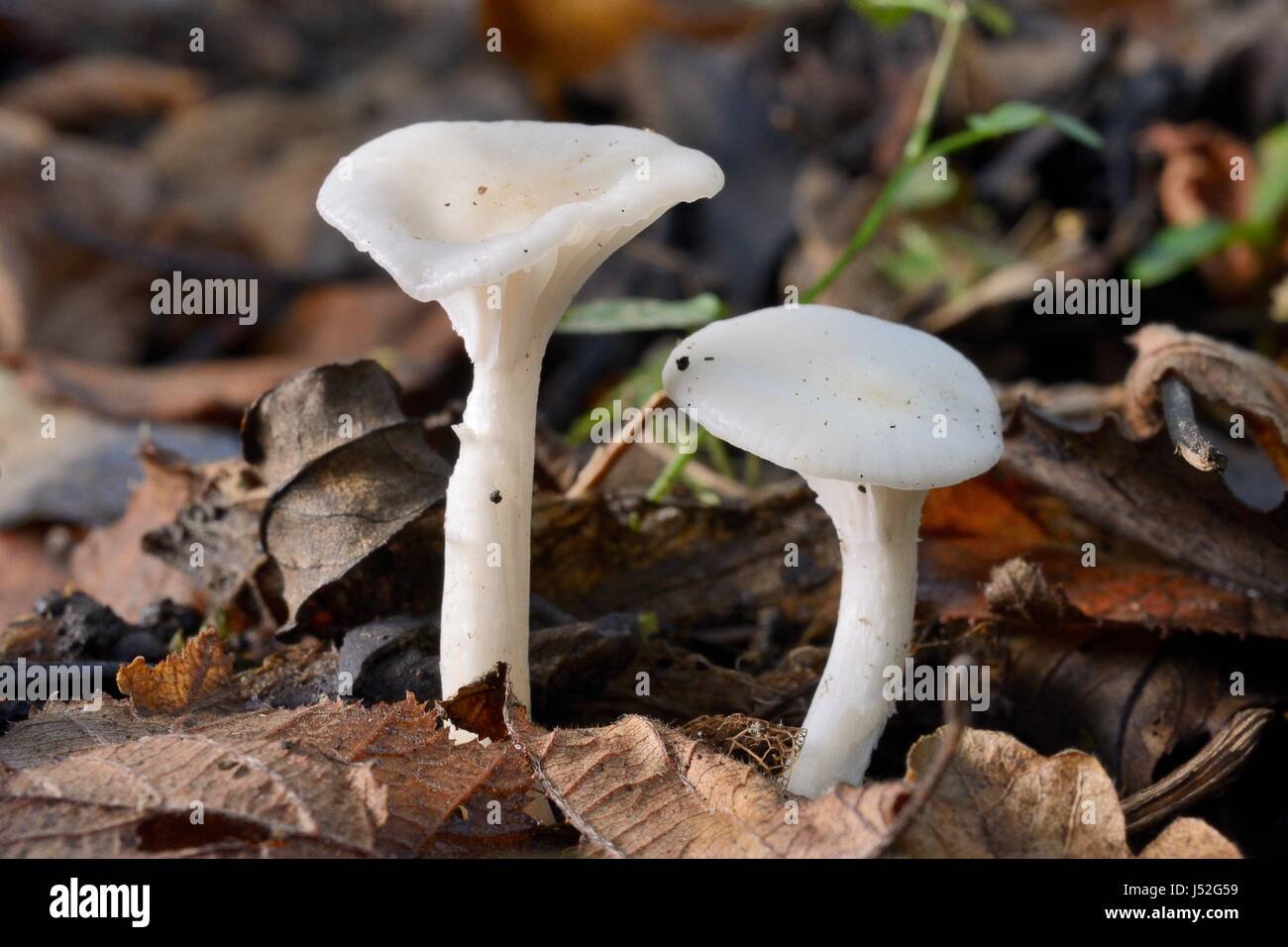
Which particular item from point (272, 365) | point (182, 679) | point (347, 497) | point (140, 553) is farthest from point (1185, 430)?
point (272, 365)

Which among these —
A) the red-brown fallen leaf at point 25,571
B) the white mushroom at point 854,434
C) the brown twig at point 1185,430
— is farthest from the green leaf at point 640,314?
the red-brown fallen leaf at point 25,571

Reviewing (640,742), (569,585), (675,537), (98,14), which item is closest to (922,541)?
(675,537)

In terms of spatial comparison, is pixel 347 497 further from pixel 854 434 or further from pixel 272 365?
pixel 272 365

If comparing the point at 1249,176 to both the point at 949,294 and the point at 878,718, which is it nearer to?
the point at 949,294
